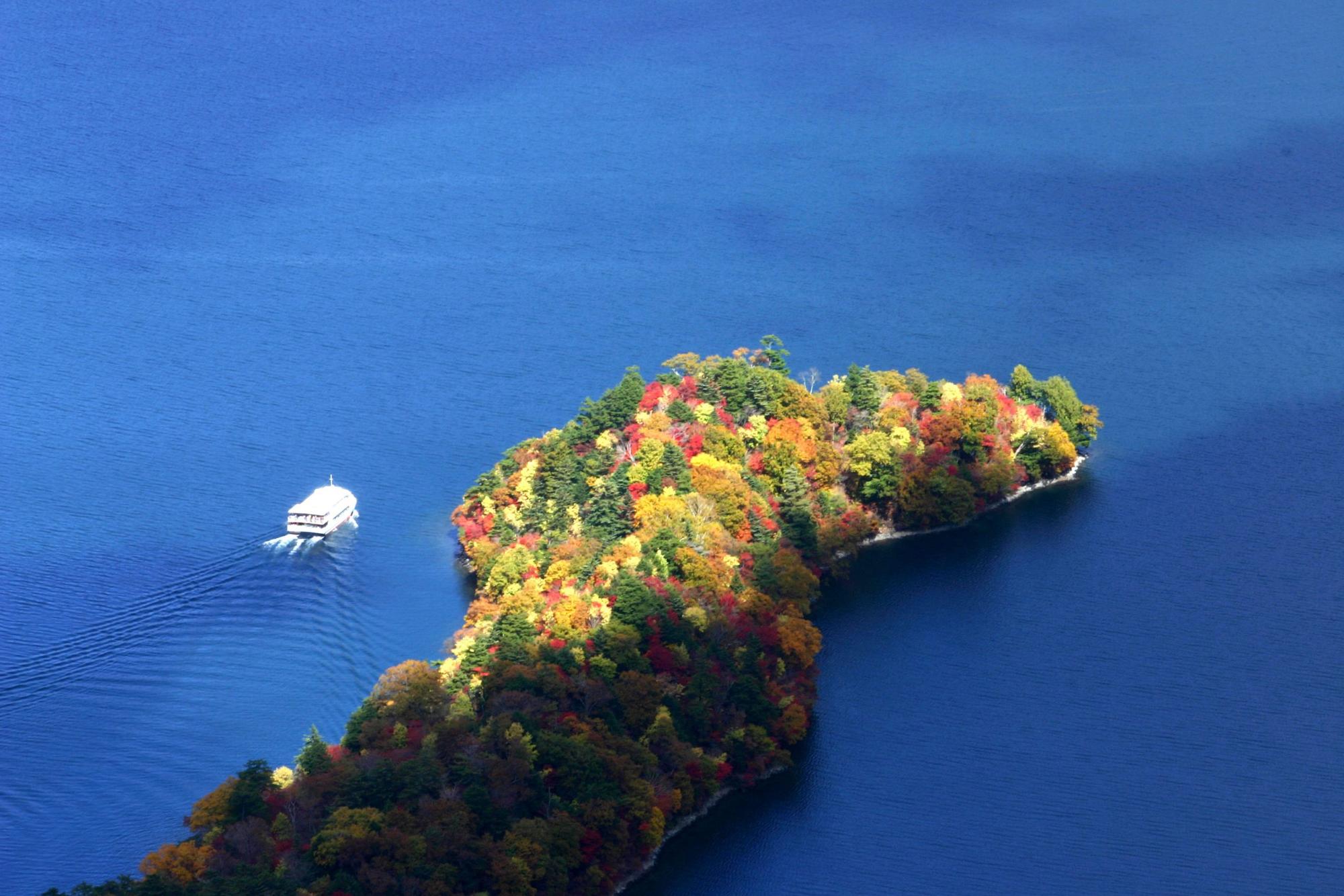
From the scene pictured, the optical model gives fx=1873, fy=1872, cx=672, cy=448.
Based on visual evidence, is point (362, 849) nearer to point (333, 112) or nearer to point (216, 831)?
point (216, 831)

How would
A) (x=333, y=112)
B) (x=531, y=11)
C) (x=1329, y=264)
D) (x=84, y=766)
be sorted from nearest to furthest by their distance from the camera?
1. (x=84, y=766)
2. (x=1329, y=264)
3. (x=333, y=112)
4. (x=531, y=11)

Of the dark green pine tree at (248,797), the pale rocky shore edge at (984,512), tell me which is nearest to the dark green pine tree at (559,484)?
the pale rocky shore edge at (984,512)

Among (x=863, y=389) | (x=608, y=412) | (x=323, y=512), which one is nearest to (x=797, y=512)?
(x=863, y=389)

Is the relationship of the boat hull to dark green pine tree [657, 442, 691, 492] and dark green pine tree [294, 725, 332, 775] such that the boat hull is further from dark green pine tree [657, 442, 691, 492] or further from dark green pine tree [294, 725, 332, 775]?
dark green pine tree [294, 725, 332, 775]

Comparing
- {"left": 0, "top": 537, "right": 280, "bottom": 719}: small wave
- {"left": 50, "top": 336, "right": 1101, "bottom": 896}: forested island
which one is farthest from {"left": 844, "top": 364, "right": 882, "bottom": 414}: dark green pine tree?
{"left": 0, "top": 537, "right": 280, "bottom": 719}: small wave

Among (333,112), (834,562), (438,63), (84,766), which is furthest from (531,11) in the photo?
(84,766)

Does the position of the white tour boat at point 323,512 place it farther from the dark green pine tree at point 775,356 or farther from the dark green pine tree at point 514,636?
the dark green pine tree at point 775,356
